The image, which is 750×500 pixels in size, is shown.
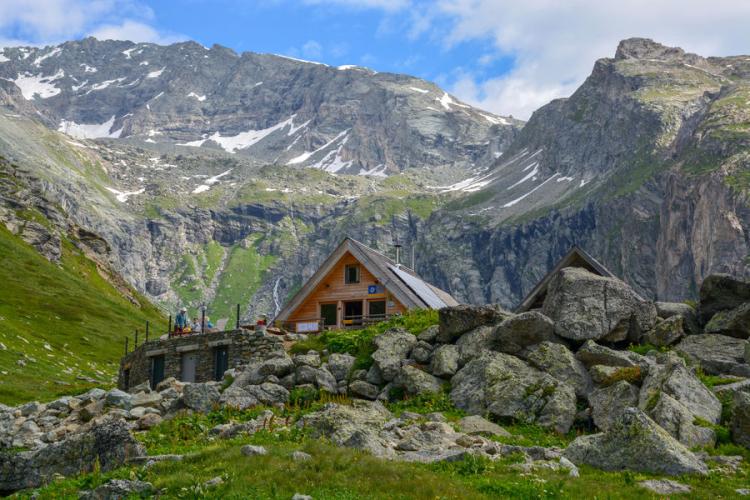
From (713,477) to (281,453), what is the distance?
11957 millimetres

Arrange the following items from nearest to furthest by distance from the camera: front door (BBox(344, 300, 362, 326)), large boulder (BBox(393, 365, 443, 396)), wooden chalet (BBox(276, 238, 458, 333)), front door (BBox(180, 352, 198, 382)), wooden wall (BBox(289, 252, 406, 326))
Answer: large boulder (BBox(393, 365, 443, 396))
front door (BBox(180, 352, 198, 382))
wooden chalet (BBox(276, 238, 458, 333))
wooden wall (BBox(289, 252, 406, 326))
front door (BBox(344, 300, 362, 326))

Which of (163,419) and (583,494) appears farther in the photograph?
(163,419)

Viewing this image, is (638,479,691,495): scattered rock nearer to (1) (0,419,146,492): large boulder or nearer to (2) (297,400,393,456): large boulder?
(2) (297,400,393,456): large boulder

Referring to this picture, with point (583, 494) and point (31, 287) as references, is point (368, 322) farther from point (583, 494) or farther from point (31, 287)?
point (31, 287)

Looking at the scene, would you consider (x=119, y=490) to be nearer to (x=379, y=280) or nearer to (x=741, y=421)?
(x=741, y=421)

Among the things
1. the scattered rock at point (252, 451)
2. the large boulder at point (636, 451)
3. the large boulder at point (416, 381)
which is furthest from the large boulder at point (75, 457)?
the large boulder at point (636, 451)

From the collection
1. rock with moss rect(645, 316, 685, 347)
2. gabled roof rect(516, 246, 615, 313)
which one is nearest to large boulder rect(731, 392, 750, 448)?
rock with moss rect(645, 316, 685, 347)

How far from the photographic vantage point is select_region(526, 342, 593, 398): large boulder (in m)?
34.2

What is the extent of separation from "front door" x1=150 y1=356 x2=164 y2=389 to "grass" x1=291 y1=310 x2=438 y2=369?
34.2 feet

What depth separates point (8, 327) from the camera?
99.0 m

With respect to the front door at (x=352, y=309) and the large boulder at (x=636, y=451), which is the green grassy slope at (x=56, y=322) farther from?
the large boulder at (x=636, y=451)

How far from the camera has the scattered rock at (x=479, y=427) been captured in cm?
2995

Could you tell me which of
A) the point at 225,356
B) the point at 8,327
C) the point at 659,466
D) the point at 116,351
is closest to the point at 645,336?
the point at 659,466

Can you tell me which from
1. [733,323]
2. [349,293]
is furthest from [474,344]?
[349,293]
